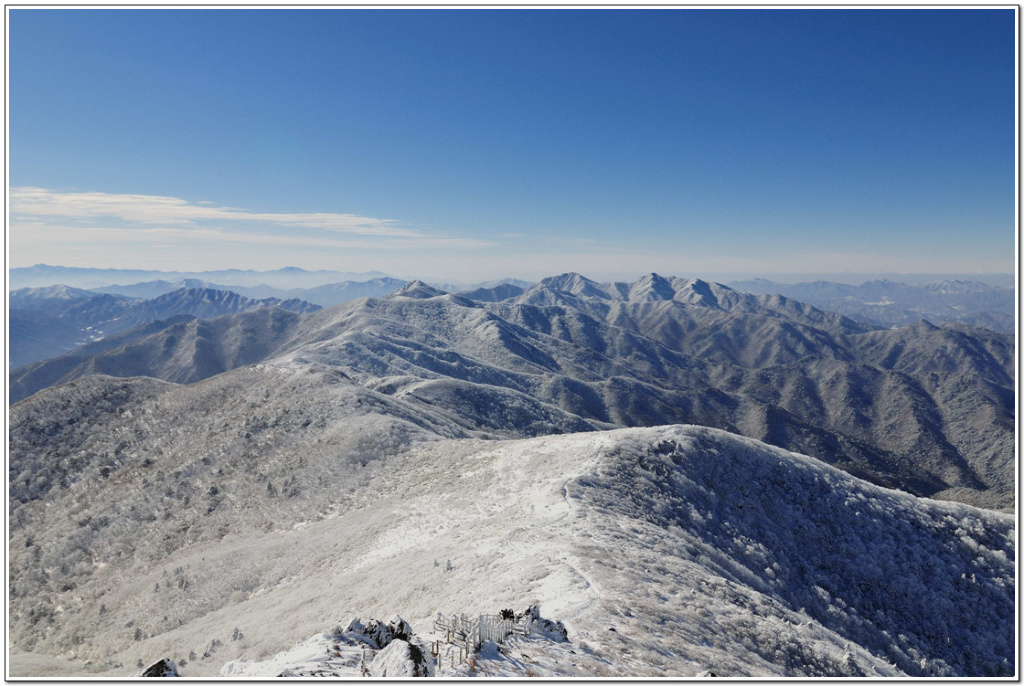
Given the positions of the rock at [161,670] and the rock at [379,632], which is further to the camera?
the rock at [379,632]

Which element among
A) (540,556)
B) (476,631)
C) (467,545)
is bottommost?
(467,545)

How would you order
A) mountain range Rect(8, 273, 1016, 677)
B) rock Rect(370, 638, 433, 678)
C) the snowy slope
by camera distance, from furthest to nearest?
1. mountain range Rect(8, 273, 1016, 677)
2. the snowy slope
3. rock Rect(370, 638, 433, 678)

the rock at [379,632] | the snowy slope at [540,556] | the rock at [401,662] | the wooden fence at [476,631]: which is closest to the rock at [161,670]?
the rock at [379,632]

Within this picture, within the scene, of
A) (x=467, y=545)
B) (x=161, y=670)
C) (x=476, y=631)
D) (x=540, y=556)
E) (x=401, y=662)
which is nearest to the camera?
(x=401, y=662)

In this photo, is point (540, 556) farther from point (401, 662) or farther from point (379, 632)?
point (401, 662)

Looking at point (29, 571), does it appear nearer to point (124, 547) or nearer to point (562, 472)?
point (124, 547)

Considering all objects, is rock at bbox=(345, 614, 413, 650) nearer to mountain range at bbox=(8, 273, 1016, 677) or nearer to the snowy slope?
mountain range at bbox=(8, 273, 1016, 677)

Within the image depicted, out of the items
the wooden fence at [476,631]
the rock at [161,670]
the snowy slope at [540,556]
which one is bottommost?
the snowy slope at [540,556]

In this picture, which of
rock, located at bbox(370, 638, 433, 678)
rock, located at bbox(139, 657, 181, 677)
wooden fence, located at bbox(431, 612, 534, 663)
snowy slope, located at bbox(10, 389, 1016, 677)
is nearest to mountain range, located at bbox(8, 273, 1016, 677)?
snowy slope, located at bbox(10, 389, 1016, 677)

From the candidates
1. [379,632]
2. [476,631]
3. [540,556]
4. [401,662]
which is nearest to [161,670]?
[379,632]

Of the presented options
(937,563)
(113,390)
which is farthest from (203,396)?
(937,563)

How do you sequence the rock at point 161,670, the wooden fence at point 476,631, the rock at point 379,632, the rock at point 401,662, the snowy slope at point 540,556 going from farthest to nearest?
the snowy slope at point 540,556 < the rock at point 379,632 < the wooden fence at point 476,631 < the rock at point 161,670 < the rock at point 401,662

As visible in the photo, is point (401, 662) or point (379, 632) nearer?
point (401, 662)

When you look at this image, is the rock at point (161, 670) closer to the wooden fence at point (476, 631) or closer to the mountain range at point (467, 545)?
the mountain range at point (467, 545)
